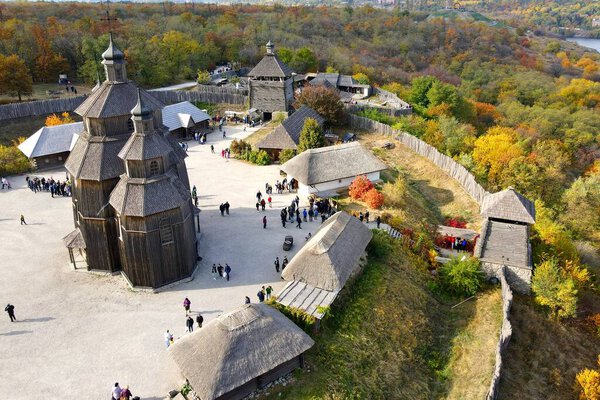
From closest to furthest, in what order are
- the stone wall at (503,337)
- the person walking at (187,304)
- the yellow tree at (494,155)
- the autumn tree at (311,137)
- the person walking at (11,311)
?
1. the stone wall at (503,337)
2. the person walking at (11,311)
3. the person walking at (187,304)
4. the autumn tree at (311,137)
5. the yellow tree at (494,155)

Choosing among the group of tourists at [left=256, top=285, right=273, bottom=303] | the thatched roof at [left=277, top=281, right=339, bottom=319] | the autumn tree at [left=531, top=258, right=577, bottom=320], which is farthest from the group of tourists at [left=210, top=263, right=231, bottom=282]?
the autumn tree at [left=531, top=258, right=577, bottom=320]

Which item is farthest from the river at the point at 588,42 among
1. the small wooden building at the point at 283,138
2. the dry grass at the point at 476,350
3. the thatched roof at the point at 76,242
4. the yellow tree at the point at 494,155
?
the thatched roof at the point at 76,242

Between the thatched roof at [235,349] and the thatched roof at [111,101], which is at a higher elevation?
the thatched roof at [111,101]

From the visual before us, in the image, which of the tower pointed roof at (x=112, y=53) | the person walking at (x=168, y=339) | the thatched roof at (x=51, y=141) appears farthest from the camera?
the thatched roof at (x=51, y=141)

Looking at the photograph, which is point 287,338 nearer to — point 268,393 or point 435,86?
A: point 268,393

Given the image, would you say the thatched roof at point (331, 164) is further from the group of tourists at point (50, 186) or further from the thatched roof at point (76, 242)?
the group of tourists at point (50, 186)

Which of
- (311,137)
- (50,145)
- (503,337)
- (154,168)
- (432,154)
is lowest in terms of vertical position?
(503,337)

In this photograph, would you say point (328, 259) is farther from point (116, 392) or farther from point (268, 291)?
point (116, 392)

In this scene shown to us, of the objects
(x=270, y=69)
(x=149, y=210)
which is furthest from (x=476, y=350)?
(x=270, y=69)
